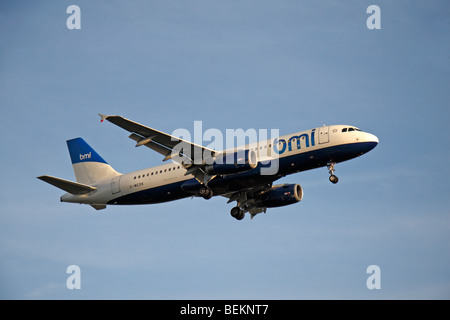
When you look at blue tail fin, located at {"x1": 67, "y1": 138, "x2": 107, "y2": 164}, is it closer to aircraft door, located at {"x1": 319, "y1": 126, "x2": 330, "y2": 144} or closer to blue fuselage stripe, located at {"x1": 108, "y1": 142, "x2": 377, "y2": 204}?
blue fuselage stripe, located at {"x1": 108, "y1": 142, "x2": 377, "y2": 204}

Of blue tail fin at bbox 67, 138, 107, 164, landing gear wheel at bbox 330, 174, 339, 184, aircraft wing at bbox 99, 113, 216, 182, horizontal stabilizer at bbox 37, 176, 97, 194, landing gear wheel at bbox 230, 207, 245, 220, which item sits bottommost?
landing gear wheel at bbox 230, 207, 245, 220

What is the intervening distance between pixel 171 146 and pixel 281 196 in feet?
41.4

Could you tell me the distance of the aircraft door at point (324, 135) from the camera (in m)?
53.4

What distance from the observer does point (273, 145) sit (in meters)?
54.6

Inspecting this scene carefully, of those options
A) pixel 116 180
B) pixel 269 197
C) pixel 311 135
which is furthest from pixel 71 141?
pixel 311 135

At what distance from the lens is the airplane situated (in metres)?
53.3

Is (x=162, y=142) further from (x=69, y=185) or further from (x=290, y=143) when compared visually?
(x=69, y=185)

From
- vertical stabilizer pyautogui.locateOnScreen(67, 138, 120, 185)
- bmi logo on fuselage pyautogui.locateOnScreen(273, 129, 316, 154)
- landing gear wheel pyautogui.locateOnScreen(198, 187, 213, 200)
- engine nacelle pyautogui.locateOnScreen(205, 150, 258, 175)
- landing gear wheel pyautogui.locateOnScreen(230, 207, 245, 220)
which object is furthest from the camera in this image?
vertical stabilizer pyautogui.locateOnScreen(67, 138, 120, 185)

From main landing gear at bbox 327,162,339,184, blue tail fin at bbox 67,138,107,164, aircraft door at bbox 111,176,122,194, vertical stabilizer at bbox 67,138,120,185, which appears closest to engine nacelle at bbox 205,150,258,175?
main landing gear at bbox 327,162,339,184

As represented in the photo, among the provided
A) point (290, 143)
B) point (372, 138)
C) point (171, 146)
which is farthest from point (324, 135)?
point (171, 146)

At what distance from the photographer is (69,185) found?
60.7 m

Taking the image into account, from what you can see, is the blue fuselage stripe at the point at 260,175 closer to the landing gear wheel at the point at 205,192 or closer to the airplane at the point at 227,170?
the airplane at the point at 227,170
